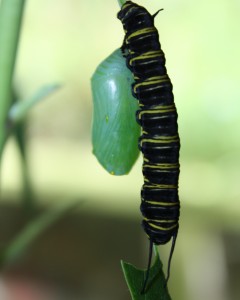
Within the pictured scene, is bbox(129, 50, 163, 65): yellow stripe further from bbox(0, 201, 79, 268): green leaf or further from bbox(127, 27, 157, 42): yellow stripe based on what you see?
bbox(0, 201, 79, 268): green leaf

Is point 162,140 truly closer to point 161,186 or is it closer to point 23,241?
point 161,186

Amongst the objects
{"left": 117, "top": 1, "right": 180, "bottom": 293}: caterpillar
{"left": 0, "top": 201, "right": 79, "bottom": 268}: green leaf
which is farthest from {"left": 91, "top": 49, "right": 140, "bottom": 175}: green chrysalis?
{"left": 0, "top": 201, "right": 79, "bottom": 268}: green leaf

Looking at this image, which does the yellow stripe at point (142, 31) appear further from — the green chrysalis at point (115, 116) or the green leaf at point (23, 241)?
the green leaf at point (23, 241)

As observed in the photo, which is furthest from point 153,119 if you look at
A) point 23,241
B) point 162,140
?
→ point 23,241

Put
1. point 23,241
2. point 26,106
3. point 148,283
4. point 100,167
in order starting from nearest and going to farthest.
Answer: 1. point 148,283
2. point 26,106
3. point 23,241
4. point 100,167

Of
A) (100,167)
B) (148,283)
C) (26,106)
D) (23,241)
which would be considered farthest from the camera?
(100,167)
